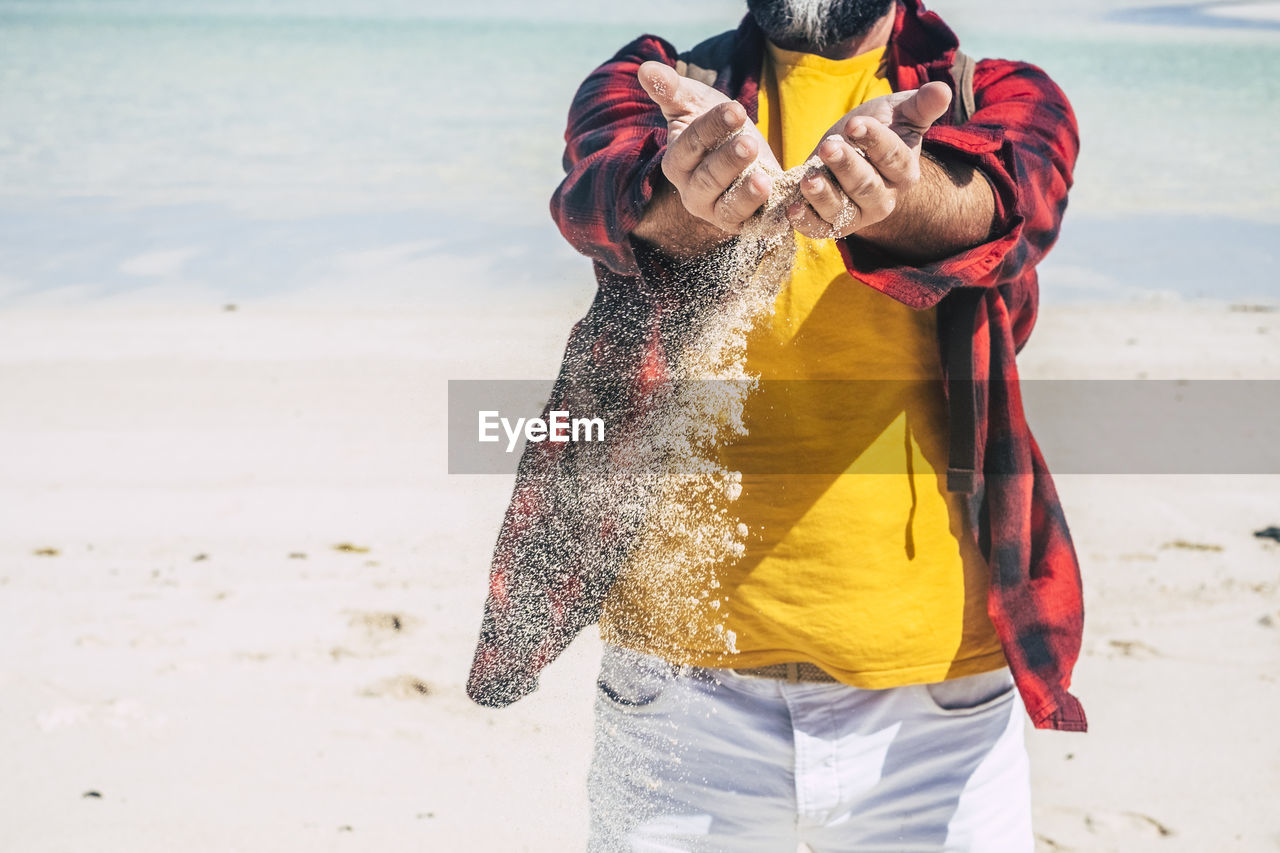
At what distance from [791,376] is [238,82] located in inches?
977

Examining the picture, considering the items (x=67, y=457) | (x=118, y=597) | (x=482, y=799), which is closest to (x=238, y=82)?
(x=67, y=457)

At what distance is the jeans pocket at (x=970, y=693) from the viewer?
1.52 meters

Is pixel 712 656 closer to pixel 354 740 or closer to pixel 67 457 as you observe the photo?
pixel 354 740

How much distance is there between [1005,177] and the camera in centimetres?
128

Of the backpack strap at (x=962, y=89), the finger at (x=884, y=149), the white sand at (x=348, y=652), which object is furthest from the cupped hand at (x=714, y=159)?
the white sand at (x=348, y=652)

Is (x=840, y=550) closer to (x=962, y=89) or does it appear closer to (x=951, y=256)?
(x=951, y=256)

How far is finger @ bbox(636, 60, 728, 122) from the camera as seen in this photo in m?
1.21

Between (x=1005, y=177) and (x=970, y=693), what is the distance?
2.37ft

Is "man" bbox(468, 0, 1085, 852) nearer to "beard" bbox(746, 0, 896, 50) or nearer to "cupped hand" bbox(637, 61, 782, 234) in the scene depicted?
"beard" bbox(746, 0, 896, 50)

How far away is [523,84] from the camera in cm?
2159

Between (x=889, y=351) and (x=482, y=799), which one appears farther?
(x=482, y=799)

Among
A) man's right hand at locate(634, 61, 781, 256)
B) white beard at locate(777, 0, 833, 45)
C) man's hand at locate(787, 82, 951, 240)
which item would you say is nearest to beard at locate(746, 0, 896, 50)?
white beard at locate(777, 0, 833, 45)

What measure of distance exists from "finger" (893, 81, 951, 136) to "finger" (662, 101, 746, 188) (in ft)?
0.61

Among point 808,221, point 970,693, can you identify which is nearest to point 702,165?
point 808,221
